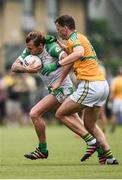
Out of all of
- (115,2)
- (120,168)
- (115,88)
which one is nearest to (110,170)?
(120,168)

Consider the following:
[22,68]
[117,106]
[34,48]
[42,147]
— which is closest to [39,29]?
[117,106]

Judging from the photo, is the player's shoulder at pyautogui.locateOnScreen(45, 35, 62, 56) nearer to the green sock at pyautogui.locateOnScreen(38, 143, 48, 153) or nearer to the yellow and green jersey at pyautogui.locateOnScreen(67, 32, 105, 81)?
the yellow and green jersey at pyautogui.locateOnScreen(67, 32, 105, 81)

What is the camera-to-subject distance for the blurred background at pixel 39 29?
38375mm

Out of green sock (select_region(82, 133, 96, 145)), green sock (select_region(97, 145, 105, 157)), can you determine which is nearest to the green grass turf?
green sock (select_region(97, 145, 105, 157))

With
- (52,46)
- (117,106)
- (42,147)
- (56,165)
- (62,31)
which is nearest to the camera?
(62,31)

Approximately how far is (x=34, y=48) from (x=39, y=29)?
3975 centimetres

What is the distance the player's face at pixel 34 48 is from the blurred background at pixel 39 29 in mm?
20705

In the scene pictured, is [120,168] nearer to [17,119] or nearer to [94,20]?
[17,119]

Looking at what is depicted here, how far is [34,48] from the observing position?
16375 millimetres

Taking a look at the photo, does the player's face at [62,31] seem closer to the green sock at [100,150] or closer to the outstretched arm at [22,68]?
the outstretched arm at [22,68]

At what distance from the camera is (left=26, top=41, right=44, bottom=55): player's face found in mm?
16359

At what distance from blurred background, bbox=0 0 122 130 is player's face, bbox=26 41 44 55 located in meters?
20.7

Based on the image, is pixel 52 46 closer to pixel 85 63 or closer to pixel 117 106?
pixel 85 63

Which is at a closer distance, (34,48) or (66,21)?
(66,21)
